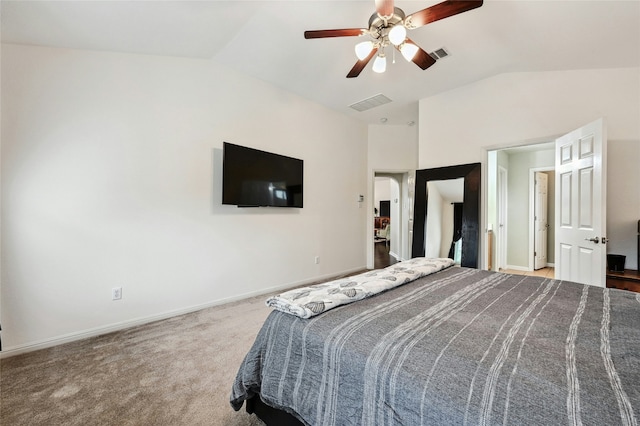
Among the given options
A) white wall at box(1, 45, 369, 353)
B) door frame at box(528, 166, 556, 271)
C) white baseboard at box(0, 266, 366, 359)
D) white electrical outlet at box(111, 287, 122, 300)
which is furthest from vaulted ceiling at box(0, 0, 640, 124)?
door frame at box(528, 166, 556, 271)

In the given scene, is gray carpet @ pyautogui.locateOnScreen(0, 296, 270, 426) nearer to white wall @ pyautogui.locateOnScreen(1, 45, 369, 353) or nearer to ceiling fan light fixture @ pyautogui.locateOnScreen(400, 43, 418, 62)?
white wall @ pyautogui.locateOnScreen(1, 45, 369, 353)

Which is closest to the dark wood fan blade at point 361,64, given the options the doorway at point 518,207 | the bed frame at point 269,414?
the bed frame at point 269,414

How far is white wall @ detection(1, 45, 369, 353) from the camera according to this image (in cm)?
217

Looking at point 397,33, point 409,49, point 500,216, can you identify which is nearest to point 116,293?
point 397,33

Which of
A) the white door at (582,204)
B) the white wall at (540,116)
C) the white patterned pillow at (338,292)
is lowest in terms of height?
the white patterned pillow at (338,292)

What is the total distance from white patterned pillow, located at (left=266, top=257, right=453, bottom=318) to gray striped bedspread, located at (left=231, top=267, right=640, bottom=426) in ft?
0.13

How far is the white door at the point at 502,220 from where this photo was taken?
17.2 feet

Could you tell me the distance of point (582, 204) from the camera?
2572mm

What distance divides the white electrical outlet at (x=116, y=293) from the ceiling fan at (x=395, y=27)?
113 inches

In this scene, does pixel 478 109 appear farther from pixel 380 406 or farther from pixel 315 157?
pixel 380 406

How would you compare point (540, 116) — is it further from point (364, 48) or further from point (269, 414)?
point (269, 414)

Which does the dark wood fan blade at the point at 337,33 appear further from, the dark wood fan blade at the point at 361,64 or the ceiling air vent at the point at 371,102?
the ceiling air vent at the point at 371,102

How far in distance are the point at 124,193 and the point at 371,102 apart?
358 centimetres

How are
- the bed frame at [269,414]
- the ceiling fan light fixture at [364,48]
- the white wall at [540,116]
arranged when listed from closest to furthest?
the bed frame at [269,414] < the ceiling fan light fixture at [364,48] < the white wall at [540,116]
